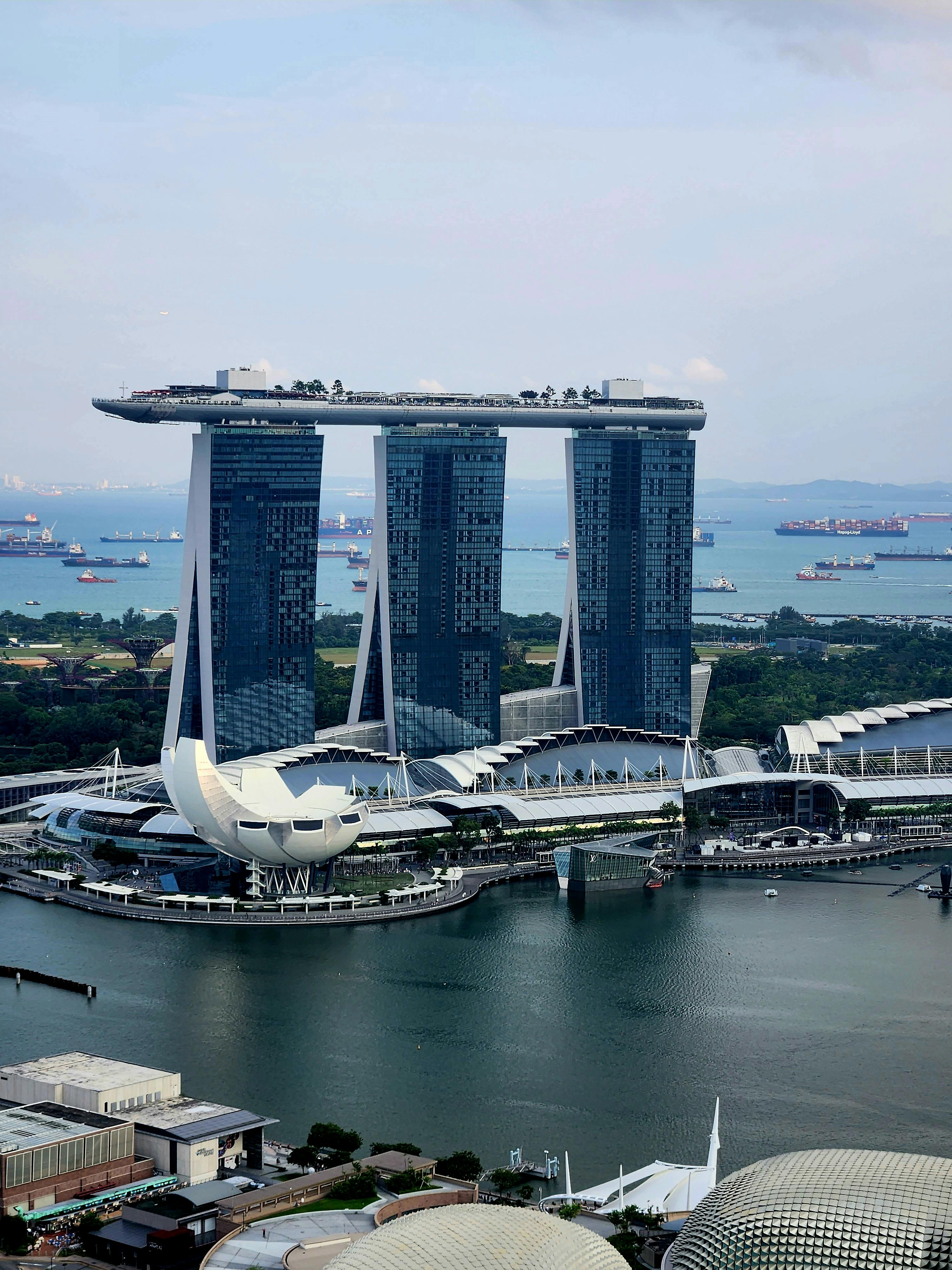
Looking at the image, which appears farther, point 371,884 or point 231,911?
point 371,884

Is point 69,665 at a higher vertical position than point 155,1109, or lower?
higher

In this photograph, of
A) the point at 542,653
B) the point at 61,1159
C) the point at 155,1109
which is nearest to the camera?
the point at 61,1159

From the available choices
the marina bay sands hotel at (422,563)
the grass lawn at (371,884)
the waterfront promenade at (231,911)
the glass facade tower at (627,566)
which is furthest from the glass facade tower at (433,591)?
the waterfront promenade at (231,911)

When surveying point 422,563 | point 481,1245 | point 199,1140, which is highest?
point 422,563

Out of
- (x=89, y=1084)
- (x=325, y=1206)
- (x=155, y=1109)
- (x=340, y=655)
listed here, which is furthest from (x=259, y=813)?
(x=340, y=655)

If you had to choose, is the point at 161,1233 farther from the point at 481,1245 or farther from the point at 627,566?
the point at 627,566

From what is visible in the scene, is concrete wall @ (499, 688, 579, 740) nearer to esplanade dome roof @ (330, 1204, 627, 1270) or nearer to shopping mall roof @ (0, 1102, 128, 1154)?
shopping mall roof @ (0, 1102, 128, 1154)
